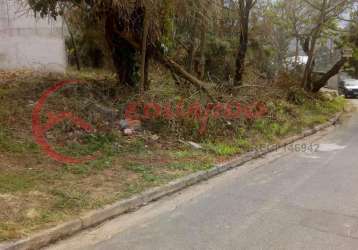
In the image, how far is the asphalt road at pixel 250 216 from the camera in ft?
15.0

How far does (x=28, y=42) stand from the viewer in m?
13.2

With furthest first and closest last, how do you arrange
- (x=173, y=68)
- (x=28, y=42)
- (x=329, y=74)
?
(x=329, y=74) < (x=28, y=42) < (x=173, y=68)

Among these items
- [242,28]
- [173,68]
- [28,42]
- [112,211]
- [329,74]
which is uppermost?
[242,28]

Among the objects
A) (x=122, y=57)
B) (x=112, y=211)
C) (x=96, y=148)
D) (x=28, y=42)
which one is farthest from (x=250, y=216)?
(x=28, y=42)

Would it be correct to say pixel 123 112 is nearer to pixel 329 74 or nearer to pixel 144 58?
pixel 144 58

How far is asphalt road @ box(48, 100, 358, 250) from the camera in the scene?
15.0 ft

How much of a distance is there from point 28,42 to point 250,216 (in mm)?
10486

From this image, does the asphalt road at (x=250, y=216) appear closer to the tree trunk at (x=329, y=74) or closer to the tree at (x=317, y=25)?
the tree at (x=317, y=25)

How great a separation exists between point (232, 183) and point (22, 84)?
6304 mm

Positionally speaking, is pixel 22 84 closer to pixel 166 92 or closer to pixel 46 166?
pixel 166 92

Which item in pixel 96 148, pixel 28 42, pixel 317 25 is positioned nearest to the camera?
pixel 96 148

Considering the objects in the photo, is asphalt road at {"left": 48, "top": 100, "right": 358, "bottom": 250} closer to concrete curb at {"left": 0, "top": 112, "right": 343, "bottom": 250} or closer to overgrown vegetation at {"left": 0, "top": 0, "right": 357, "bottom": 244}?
concrete curb at {"left": 0, "top": 112, "right": 343, "bottom": 250}

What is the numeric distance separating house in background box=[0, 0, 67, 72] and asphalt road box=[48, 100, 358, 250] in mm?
8352

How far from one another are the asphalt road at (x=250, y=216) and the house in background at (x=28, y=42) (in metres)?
8.35
